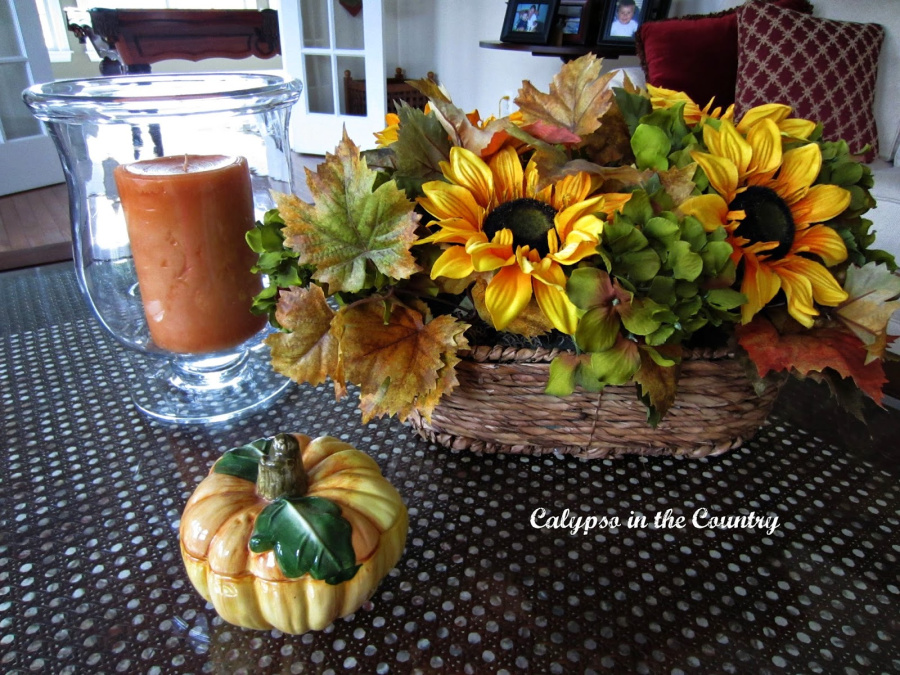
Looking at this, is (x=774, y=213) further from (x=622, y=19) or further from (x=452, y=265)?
(x=622, y=19)

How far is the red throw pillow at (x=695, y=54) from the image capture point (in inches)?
68.5

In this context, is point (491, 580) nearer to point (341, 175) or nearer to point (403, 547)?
point (403, 547)

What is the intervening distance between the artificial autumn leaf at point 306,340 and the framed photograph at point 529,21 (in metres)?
2.33

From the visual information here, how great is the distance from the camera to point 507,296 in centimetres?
41

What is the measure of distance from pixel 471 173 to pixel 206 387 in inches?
13.9

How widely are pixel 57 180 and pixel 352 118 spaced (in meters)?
1.44

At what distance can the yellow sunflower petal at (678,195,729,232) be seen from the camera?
16.0 inches

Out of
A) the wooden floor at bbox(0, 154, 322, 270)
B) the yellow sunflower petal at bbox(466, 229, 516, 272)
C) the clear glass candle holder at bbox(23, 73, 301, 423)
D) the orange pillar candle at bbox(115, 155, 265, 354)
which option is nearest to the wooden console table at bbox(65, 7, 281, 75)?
the wooden floor at bbox(0, 154, 322, 270)

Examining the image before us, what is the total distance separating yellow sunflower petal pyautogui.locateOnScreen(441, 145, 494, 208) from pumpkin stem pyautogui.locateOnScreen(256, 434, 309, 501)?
203mm

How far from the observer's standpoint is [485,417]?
0.50 meters

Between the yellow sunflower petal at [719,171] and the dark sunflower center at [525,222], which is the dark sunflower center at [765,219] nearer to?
the yellow sunflower petal at [719,171]

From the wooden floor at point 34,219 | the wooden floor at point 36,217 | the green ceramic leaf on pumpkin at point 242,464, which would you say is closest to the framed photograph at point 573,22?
the wooden floor at point 36,217

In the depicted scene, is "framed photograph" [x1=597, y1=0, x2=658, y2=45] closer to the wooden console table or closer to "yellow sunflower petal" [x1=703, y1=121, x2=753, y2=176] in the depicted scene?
the wooden console table

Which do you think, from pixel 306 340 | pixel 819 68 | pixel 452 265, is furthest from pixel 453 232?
pixel 819 68
